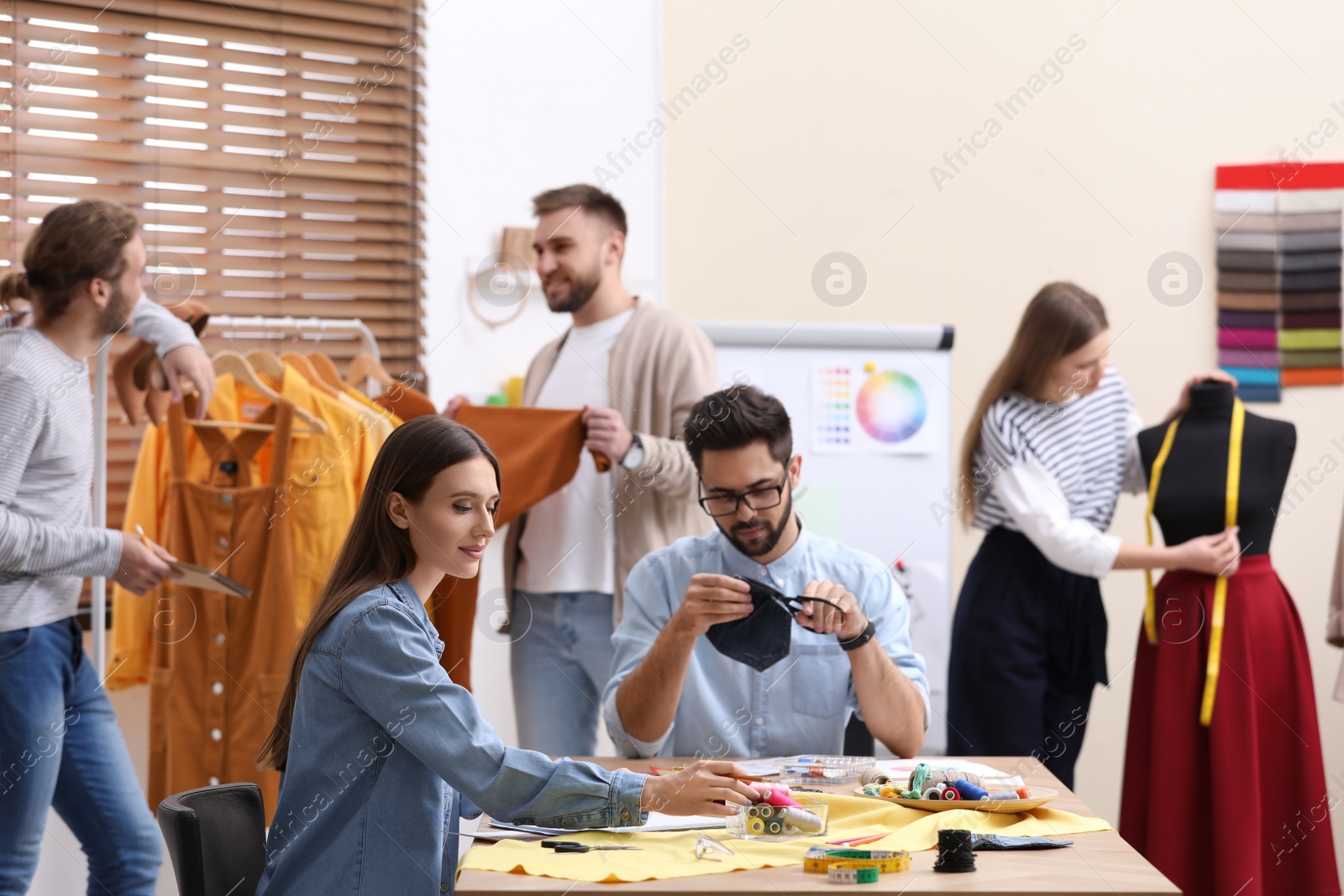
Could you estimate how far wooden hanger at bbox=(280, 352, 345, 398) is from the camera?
2.90 meters

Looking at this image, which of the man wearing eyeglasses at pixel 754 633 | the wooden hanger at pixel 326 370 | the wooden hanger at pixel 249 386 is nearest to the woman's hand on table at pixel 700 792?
the man wearing eyeglasses at pixel 754 633

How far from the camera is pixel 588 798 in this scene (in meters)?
1.55

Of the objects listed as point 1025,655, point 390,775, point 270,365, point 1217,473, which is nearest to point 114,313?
A: point 270,365

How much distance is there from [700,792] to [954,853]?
1.04ft

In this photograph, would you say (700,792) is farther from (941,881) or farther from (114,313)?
(114,313)

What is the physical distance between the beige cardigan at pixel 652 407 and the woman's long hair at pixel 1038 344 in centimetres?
67

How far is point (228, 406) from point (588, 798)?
1.74m

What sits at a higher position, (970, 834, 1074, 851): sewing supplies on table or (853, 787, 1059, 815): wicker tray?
(853, 787, 1059, 815): wicker tray

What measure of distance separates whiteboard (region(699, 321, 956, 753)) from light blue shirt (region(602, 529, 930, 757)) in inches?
53.9

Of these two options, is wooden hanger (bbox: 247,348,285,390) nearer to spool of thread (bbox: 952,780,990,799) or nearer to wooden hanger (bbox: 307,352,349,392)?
wooden hanger (bbox: 307,352,349,392)

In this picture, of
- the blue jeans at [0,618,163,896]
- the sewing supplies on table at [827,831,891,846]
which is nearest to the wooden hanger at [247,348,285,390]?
the blue jeans at [0,618,163,896]

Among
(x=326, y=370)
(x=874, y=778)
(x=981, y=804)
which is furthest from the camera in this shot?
(x=326, y=370)

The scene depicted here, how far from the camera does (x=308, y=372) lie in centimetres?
296

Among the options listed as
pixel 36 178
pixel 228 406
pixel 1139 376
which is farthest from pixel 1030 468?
pixel 36 178
